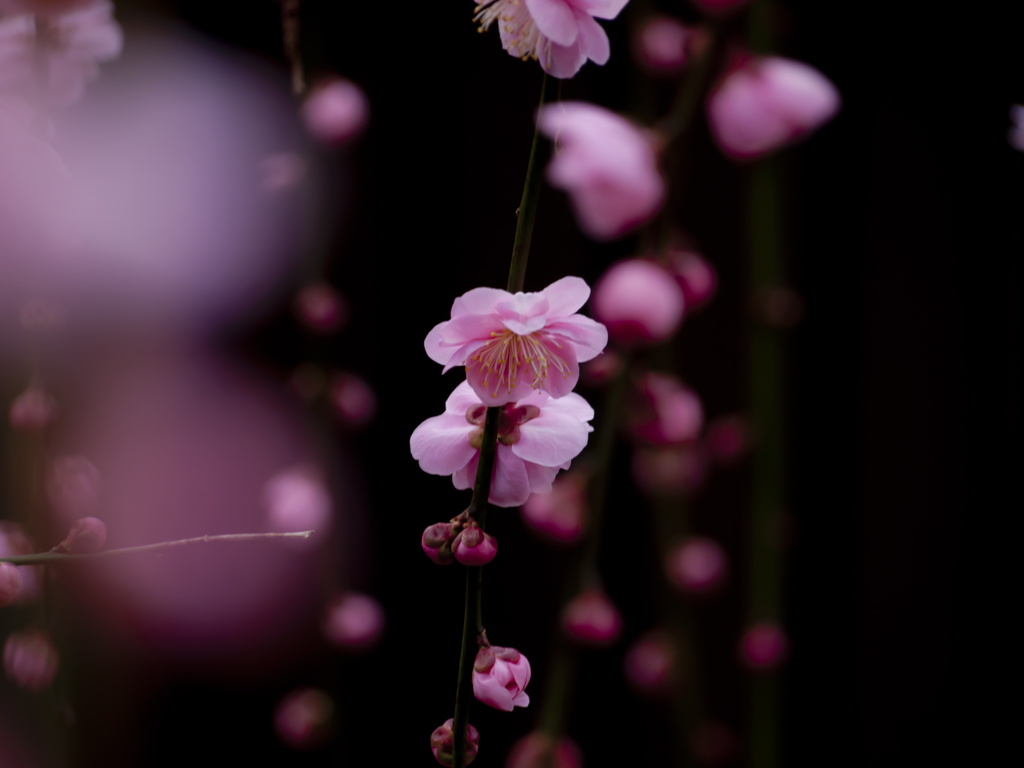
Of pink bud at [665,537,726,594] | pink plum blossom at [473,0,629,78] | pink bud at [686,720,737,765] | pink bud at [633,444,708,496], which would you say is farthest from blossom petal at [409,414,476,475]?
pink bud at [686,720,737,765]

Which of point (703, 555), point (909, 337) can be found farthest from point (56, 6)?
point (909, 337)

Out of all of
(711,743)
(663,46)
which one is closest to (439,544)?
(663,46)

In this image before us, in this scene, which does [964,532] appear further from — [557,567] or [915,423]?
[557,567]

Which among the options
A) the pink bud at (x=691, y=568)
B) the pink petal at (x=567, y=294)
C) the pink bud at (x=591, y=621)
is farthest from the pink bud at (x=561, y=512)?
the pink petal at (x=567, y=294)

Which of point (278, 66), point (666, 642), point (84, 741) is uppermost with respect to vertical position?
point (278, 66)

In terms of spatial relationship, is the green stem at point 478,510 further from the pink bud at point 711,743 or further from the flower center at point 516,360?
the pink bud at point 711,743

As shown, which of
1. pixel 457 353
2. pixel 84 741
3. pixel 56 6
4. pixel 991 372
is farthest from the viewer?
pixel 991 372

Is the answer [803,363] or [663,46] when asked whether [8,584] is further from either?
[803,363]

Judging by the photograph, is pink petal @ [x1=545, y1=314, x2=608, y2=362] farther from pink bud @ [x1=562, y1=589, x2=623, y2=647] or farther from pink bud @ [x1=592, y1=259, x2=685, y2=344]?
pink bud @ [x1=562, y1=589, x2=623, y2=647]
